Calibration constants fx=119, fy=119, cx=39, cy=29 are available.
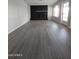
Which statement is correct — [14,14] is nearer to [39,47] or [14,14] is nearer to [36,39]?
[36,39]

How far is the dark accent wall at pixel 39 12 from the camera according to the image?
23.2m

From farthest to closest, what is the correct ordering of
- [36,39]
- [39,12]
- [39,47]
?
1. [39,12]
2. [36,39]
3. [39,47]

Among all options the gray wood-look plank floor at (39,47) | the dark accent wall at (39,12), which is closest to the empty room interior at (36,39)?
the gray wood-look plank floor at (39,47)

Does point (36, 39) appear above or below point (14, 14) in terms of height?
below

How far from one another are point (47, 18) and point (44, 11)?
1508mm

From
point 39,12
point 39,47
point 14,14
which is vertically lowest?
point 39,47

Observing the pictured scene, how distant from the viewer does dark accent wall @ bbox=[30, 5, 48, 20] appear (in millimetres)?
23172

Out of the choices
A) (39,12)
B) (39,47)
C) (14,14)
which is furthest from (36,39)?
(39,12)

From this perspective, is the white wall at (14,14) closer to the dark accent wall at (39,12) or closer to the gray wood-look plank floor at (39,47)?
the gray wood-look plank floor at (39,47)

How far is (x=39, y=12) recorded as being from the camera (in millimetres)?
23672
